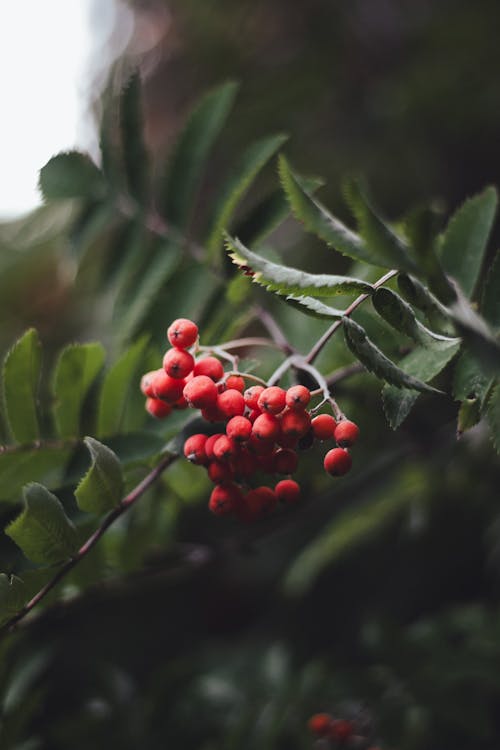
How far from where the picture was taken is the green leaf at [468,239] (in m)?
1.01

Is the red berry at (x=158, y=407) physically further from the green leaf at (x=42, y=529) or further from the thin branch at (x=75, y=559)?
the green leaf at (x=42, y=529)

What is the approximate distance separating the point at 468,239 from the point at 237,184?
1.28ft

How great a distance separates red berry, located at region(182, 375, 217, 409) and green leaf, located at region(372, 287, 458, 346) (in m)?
0.21

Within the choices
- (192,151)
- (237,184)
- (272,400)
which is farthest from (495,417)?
(192,151)

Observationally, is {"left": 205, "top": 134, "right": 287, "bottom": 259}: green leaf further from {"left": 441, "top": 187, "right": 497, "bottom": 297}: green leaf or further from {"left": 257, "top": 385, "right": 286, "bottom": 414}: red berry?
{"left": 257, "top": 385, "right": 286, "bottom": 414}: red berry

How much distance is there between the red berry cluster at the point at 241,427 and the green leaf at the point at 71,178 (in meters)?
0.59

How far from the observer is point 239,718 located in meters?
1.44

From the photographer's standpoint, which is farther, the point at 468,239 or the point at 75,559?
the point at 468,239

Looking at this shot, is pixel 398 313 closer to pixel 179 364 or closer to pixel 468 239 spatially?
pixel 179 364

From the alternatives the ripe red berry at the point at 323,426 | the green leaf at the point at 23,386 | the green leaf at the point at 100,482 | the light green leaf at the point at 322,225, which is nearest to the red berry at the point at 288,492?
the ripe red berry at the point at 323,426

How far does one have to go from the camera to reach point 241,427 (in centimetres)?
76

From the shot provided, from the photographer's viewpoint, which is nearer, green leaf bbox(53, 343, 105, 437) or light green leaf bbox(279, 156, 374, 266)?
light green leaf bbox(279, 156, 374, 266)

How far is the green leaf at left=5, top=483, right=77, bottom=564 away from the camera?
78cm

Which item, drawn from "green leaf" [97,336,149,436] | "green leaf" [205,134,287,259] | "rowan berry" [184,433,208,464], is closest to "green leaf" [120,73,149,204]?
"green leaf" [205,134,287,259]
